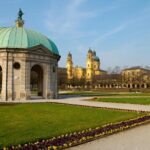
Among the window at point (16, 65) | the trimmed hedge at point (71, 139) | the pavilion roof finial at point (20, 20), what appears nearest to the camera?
the trimmed hedge at point (71, 139)

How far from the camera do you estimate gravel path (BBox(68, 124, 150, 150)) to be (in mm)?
11123

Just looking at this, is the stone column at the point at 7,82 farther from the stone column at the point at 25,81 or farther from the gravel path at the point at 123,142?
the gravel path at the point at 123,142

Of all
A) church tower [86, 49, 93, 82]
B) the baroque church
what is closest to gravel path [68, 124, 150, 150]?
the baroque church

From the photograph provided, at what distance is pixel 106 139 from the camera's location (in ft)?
41.8

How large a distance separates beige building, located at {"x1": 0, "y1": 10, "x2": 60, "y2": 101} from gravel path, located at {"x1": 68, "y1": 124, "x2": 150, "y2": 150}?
28012mm

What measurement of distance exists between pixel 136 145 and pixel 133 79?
362 feet

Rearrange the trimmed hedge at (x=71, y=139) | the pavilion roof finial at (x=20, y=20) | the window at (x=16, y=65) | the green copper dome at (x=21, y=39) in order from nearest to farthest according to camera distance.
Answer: the trimmed hedge at (x=71, y=139), the window at (x=16, y=65), the green copper dome at (x=21, y=39), the pavilion roof finial at (x=20, y=20)

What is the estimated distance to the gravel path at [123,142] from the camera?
11123mm

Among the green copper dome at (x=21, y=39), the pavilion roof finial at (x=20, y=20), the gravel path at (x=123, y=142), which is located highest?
the pavilion roof finial at (x=20, y=20)

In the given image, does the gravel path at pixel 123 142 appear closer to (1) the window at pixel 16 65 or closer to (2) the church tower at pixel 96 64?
(1) the window at pixel 16 65

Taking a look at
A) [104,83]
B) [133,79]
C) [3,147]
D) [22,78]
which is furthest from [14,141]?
Result: [104,83]

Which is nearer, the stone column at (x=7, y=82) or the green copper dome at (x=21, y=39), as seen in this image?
the stone column at (x=7, y=82)

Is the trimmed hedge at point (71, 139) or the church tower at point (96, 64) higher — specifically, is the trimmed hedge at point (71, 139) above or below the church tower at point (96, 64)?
below

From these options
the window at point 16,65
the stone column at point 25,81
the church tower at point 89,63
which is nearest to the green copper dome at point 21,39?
the window at point 16,65
